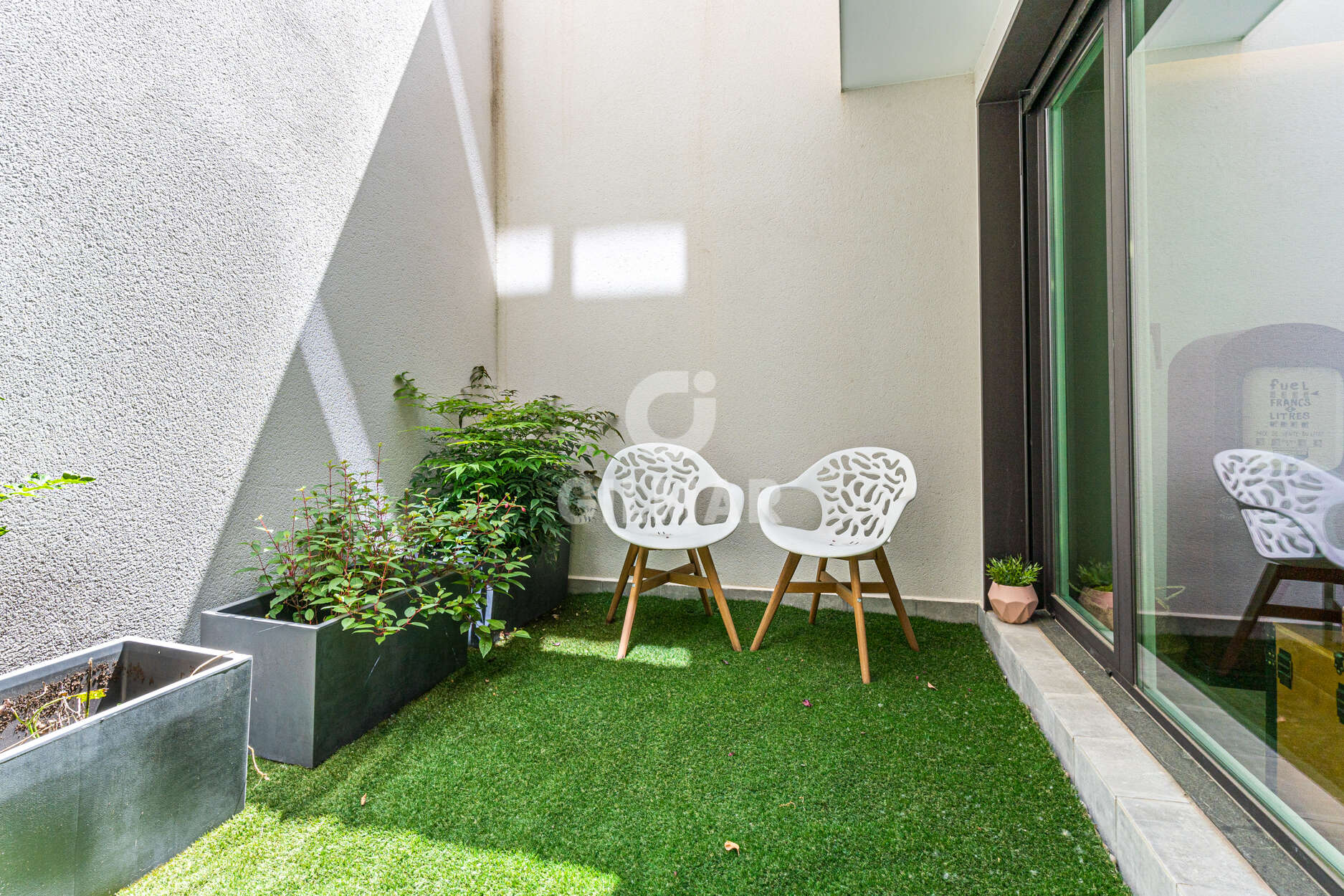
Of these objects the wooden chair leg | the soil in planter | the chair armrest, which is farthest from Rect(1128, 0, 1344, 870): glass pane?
the soil in planter

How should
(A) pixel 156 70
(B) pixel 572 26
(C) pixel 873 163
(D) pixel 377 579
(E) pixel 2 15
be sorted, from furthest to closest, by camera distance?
(B) pixel 572 26 < (C) pixel 873 163 < (D) pixel 377 579 < (A) pixel 156 70 < (E) pixel 2 15

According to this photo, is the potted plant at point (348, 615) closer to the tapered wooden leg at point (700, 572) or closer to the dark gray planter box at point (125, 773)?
the dark gray planter box at point (125, 773)

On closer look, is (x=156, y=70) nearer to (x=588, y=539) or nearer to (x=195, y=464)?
(x=195, y=464)

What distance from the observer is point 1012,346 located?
98.8 inches

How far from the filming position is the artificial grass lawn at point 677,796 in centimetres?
118

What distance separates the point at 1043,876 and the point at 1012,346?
197 centimetres

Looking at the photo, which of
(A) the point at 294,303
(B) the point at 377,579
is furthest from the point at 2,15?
(B) the point at 377,579

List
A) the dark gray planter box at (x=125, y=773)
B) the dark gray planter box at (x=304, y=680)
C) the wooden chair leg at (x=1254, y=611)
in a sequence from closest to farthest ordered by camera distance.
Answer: the dark gray planter box at (x=125, y=773)
the wooden chair leg at (x=1254, y=611)
the dark gray planter box at (x=304, y=680)

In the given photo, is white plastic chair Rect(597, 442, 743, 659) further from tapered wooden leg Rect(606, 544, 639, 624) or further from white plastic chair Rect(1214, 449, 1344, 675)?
white plastic chair Rect(1214, 449, 1344, 675)

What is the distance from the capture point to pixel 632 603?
7.50ft

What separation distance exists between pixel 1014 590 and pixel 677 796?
158 cm

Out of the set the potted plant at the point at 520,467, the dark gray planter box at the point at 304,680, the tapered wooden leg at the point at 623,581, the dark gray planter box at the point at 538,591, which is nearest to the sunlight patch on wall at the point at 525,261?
the potted plant at the point at 520,467

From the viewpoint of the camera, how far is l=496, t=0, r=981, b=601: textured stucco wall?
2.75m

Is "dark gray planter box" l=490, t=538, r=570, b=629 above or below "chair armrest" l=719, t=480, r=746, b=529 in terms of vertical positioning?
below
